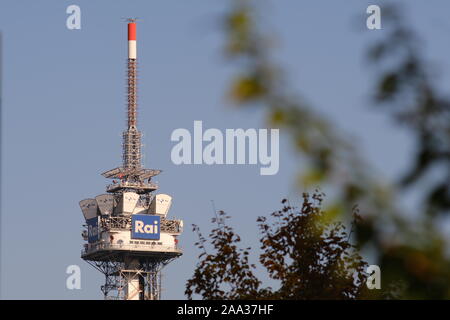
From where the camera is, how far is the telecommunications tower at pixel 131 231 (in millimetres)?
190125

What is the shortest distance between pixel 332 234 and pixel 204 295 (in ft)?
19.1

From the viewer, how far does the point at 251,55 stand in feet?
18.2

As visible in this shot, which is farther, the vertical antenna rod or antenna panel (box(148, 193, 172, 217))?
the vertical antenna rod

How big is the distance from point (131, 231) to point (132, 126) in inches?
741

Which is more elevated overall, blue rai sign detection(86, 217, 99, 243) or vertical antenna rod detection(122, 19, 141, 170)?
vertical antenna rod detection(122, 19, 141, 170)

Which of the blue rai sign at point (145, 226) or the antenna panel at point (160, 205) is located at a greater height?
the antenna panel at point (160, 205)

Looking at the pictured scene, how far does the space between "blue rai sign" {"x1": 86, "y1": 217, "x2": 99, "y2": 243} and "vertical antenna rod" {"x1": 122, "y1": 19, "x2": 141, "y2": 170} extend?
11.1 meters

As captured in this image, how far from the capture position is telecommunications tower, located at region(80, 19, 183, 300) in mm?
190125

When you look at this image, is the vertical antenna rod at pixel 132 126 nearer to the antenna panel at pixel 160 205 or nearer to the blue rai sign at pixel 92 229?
the antenna panel at pixel 160 205

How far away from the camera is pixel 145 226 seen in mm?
192375

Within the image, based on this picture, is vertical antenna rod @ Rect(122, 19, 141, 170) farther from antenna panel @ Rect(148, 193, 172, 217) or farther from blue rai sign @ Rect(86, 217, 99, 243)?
blue rai sign @ Rect(86, 217, 99, 243)

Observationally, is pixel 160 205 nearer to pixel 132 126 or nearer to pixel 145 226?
pixel 145 226

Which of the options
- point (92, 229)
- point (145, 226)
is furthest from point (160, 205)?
point (92, 229)
